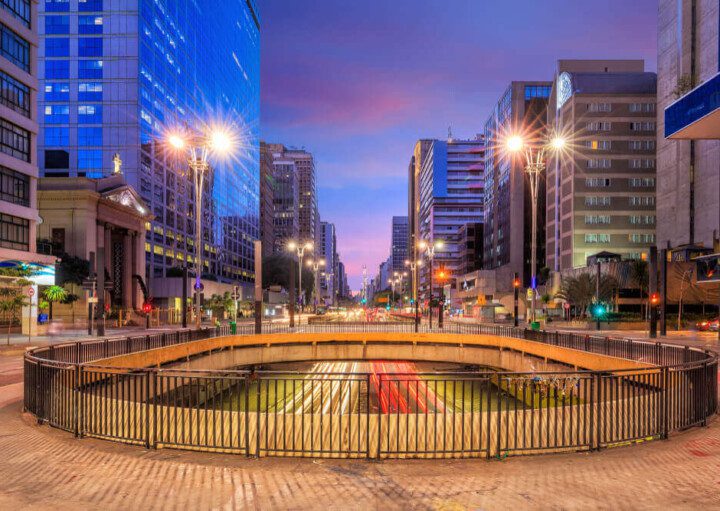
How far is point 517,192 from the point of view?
418 feet

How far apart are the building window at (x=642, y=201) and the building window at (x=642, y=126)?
38.3ft

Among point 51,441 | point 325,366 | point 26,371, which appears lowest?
point 325,366

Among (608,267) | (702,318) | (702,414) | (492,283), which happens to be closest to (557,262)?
(492,283)

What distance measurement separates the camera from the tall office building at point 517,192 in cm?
12369

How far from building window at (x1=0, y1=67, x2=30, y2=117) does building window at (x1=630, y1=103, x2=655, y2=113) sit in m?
89.8

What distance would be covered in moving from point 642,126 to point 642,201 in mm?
12875

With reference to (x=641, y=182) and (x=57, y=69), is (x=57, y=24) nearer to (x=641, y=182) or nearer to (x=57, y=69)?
(x=57, y=69)

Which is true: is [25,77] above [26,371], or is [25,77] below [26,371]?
above

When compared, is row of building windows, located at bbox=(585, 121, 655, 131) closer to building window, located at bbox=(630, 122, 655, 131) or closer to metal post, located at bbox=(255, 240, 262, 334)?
building window, located at bbox=(630, 122, 655, 131)

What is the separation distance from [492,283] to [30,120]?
9690cm

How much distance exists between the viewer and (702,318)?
5944cm

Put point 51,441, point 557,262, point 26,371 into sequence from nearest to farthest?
point 51,441
point 26,371
point 557,262

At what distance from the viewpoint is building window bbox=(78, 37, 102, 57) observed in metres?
89.1

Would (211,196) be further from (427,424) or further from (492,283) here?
(427,424)
